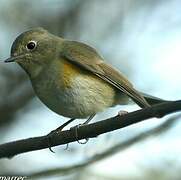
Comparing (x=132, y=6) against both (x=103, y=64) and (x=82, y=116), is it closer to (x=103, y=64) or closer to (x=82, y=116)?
(x=103, y=64)

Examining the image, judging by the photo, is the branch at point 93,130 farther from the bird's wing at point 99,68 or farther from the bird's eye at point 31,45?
the bird's eye at point 31,45

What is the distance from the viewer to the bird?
5699 mm

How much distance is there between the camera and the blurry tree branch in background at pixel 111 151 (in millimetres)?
5395

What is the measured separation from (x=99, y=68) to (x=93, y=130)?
1.95m

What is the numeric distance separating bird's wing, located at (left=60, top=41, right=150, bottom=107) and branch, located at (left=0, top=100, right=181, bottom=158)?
3.80ft

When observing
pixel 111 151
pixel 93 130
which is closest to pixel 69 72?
pixel 111 151

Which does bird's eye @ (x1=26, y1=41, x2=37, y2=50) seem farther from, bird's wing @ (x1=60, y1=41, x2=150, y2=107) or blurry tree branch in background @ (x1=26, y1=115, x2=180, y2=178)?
blurry tree branch in background @ (x1=26, y1=115, x2=180, y2=178)

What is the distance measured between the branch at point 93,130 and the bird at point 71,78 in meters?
0.74

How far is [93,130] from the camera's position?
430 cm

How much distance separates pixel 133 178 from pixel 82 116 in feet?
3.84

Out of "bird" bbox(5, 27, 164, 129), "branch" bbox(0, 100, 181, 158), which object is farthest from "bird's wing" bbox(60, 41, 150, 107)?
"branch" bbox(0, 100, 181, 158)

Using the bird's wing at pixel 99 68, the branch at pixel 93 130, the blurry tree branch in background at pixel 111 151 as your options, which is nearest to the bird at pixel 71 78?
the bird's wing at pixel 99 68

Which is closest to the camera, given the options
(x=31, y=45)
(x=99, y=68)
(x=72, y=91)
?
(x=72, y=91)

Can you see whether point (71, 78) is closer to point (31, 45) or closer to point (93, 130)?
point (31, 45)
